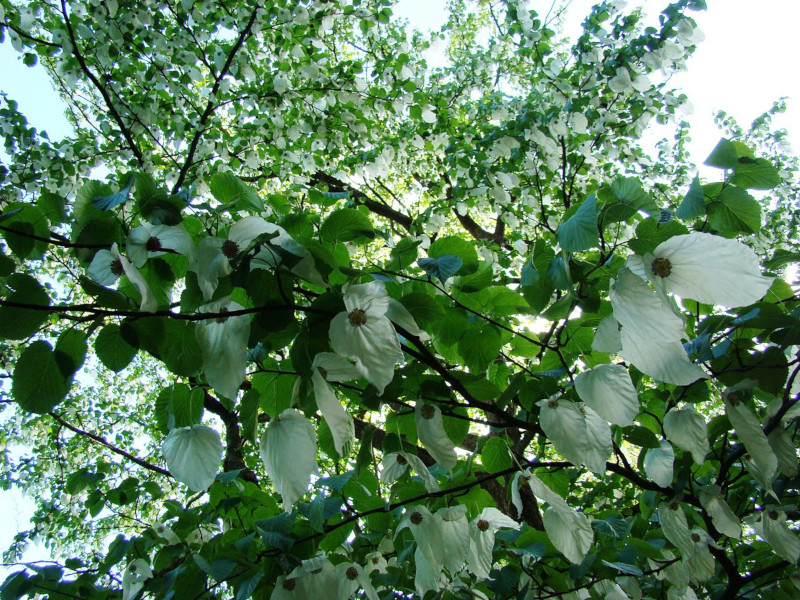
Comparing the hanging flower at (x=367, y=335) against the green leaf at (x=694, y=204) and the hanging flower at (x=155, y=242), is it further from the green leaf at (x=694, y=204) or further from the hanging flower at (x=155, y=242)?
the green leaf at (x=694, y=204)

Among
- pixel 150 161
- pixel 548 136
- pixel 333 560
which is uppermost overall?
pixel 150 161

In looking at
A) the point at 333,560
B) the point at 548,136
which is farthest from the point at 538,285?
the point at 548,136

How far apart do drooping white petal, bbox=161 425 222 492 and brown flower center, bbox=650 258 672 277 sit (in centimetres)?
68

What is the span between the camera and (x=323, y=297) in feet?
2.42

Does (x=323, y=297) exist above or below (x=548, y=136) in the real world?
below

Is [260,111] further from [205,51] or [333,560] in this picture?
[333,560]

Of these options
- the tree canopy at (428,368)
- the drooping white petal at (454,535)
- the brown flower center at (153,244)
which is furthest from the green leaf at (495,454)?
the brown flower center at (153,244)

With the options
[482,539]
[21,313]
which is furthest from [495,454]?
[21,313]

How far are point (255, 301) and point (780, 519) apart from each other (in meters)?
1.30

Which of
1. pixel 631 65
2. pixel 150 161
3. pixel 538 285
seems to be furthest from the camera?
pixel 150 161

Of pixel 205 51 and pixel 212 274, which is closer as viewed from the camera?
pixel 212 274

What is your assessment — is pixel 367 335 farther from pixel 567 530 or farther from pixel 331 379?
pixel 567 530

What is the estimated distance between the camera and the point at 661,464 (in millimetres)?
1090

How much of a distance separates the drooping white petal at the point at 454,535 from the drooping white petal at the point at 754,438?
0.50 metres
